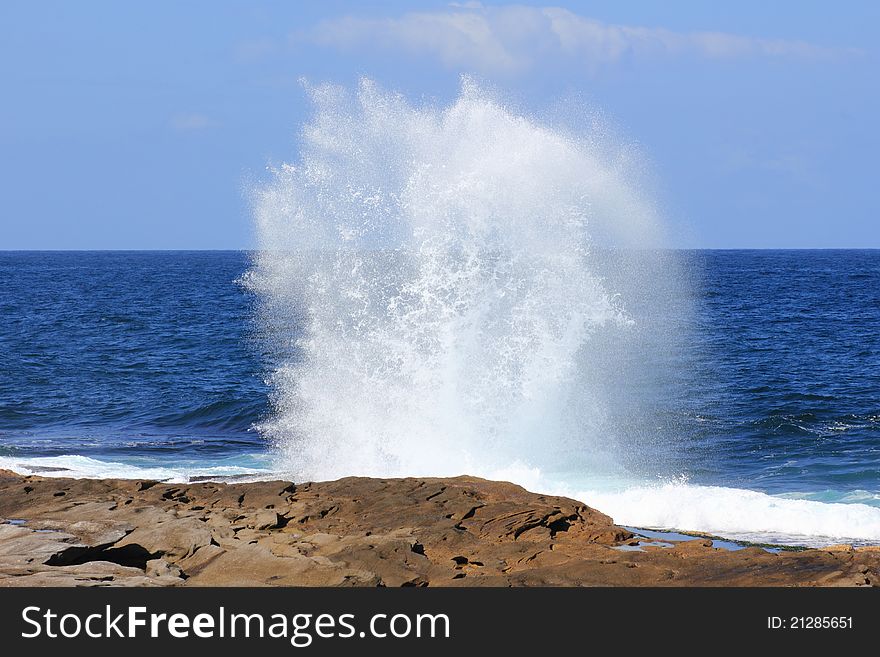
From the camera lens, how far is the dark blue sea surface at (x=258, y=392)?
20062mm

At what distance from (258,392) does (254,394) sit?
348 millimetres

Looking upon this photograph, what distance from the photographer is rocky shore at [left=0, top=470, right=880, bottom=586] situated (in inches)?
374

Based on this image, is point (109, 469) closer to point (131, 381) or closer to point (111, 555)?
point (111, 555)

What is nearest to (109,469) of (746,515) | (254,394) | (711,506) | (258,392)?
(254,394)

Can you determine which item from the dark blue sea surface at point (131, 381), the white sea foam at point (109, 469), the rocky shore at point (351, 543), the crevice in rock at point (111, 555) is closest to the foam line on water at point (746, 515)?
the rocky shore at point (351, 543)

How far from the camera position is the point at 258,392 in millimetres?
28078

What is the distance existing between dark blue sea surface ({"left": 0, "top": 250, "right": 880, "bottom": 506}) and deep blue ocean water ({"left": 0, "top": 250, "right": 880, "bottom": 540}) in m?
0.06

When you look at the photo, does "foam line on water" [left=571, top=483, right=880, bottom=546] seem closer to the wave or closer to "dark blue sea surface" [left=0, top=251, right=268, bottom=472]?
the wave

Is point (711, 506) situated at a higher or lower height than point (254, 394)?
lower

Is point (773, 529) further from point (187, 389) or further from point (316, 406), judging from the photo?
point (187, 389)

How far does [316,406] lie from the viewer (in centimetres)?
2059

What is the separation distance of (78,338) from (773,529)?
32.2m

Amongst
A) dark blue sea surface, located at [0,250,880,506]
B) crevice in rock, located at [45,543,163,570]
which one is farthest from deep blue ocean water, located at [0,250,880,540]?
crevice in rock, located at [45,543,163,570]
